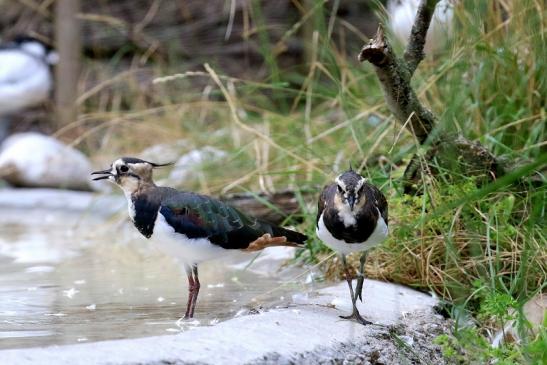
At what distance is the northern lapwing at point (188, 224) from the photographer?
361 cm

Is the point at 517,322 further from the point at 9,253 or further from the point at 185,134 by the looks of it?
the point at 185,134

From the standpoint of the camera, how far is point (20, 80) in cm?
827

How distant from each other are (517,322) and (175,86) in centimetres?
558

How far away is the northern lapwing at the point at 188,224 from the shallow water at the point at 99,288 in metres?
0.22

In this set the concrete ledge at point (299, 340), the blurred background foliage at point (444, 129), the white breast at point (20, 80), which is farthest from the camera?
the white breast at point (20, 80)

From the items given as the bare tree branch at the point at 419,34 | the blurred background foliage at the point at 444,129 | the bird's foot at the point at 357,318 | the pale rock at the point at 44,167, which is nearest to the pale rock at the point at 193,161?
the blurred background foliage at the point at 444,129

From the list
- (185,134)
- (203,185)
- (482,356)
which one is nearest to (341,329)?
(482,356)

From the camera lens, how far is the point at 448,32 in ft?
16.0

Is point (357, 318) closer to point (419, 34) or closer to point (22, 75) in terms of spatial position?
point (419, 34)

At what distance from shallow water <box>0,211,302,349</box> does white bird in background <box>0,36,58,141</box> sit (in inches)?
89.9

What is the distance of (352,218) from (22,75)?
18.2 feet

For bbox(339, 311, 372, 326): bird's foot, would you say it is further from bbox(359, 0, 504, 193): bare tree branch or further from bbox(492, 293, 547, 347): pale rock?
bbox(359, 0, 504, 193): bare tree branch

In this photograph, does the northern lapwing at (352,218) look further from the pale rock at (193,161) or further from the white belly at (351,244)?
the pale rock at (193,161)

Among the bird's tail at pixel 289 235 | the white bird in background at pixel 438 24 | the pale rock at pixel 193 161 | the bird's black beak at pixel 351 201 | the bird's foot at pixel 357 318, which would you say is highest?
the white bird in background at pixel 438 24
